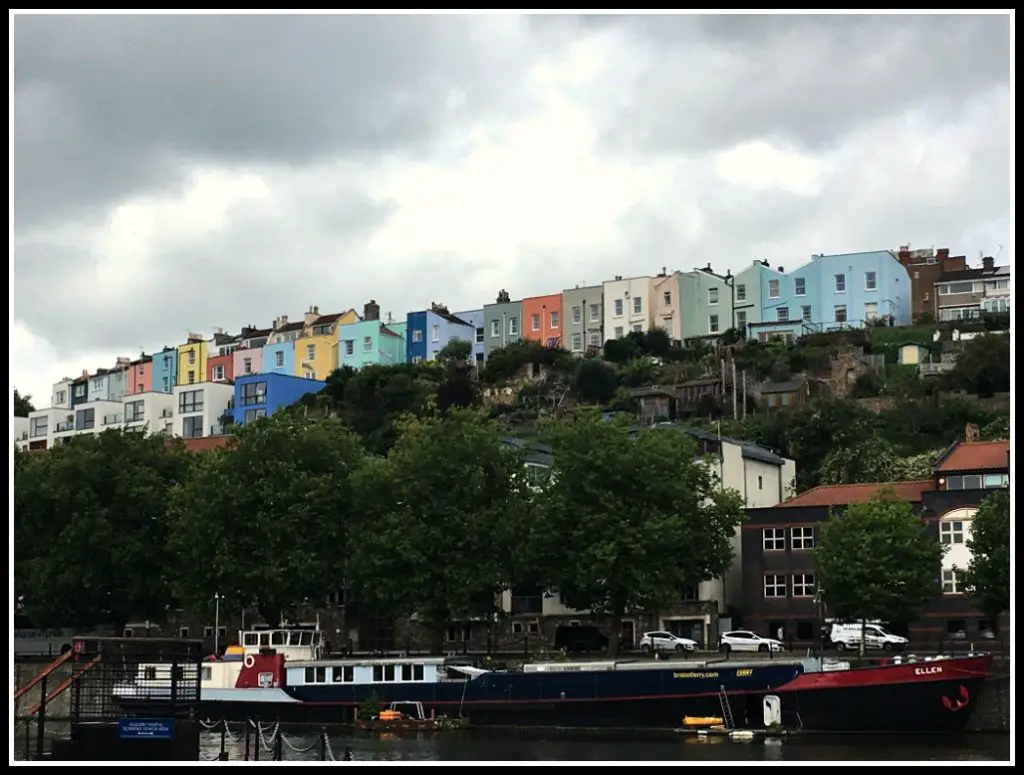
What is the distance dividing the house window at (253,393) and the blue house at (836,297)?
4227 centimetres

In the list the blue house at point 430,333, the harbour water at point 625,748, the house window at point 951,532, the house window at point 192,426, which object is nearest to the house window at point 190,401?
the house window at point 192,426

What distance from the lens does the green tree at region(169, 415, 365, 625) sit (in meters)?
70.3

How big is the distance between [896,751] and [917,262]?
8604 cm

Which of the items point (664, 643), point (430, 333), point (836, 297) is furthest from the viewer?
point (430, 333)

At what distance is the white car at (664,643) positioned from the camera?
6744cm

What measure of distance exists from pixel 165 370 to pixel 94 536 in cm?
7320

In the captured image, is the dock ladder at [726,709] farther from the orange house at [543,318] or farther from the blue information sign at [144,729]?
the orange house at [543,318]

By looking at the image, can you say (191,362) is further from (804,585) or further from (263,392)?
(804,585)

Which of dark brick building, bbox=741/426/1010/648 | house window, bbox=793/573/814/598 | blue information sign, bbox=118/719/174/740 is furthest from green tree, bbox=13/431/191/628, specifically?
blue information sign, bbox=118/719/174/740

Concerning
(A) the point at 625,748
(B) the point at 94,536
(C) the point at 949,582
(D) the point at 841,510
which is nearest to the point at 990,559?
(C) the point at 949,582

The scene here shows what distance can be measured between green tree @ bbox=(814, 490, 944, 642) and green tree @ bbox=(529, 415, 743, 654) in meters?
6.29

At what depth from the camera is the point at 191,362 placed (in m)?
145

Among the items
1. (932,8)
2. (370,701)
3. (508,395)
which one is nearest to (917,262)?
(508,395)

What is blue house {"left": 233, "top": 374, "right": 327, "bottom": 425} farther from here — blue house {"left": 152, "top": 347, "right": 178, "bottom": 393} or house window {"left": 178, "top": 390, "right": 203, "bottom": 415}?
blue house {"left": 152, "top": 347, "right": 178, "bottom": 393}
